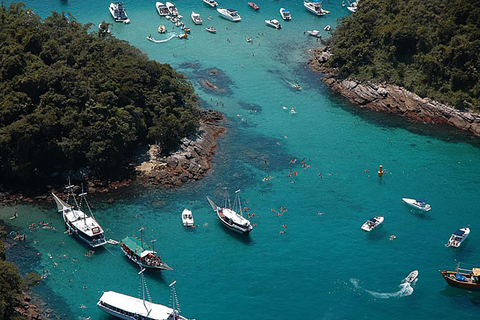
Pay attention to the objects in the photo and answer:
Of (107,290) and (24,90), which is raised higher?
(24,90)

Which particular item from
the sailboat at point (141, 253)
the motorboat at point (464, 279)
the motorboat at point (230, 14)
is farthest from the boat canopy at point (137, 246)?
the motorboat at point (230, 14)

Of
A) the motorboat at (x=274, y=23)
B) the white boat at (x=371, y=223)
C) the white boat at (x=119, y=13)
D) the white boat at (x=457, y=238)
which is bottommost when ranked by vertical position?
the white boat at (x=119, y=13)

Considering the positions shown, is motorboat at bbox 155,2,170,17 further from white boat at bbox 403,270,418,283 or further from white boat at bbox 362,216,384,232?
white boat at bbox 403,270,418,283

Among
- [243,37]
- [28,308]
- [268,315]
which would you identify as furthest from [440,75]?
[28,308]

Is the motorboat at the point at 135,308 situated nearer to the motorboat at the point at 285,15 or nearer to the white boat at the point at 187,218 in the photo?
the white boat at the point at 187,218

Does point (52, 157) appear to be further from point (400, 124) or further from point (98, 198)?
point (400, 124)

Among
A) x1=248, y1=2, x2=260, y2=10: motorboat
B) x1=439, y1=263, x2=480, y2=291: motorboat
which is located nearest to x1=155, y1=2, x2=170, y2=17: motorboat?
x1=248, y1=2, x2=260, y2=10: motorboat
